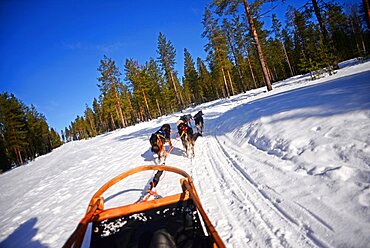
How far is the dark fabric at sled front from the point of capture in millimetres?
2367

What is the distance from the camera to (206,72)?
5675cm

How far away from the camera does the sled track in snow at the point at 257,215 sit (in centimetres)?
229

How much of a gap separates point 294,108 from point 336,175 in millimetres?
3526

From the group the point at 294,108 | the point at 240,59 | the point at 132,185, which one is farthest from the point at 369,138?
the point at 240,59

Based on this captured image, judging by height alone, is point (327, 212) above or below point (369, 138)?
below

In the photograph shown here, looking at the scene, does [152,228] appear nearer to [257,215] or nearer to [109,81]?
[257,215]

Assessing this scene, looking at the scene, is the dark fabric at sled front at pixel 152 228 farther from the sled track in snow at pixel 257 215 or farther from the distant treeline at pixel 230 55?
the distant treeline at pixel 230 55

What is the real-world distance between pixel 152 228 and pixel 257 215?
1595 mm

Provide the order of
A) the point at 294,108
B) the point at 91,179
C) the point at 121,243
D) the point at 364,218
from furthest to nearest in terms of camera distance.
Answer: the point at 91,179, the point at 294,108, the point at 121,243, the point at 364,218

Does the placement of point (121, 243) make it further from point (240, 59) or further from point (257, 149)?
point (240, 59)

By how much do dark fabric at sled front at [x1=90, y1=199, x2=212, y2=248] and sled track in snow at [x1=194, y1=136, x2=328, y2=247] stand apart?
66cm

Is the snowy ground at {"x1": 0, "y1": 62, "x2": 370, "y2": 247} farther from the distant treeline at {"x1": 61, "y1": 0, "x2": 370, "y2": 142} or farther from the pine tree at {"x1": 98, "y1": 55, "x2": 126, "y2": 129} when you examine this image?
the pine tree at {"x1": 98, "y1": 55, "x2": 126, "y2": 129}

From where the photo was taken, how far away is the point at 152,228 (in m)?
2.54

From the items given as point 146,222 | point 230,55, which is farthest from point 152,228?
point 230,55
